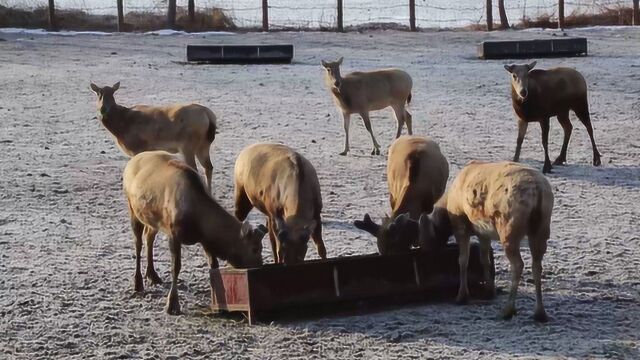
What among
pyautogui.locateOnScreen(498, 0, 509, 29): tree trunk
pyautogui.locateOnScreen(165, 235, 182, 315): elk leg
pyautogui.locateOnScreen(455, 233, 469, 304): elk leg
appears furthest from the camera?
pyautogui.locateOnScreen(498, 0, 509, 29): tree trunk

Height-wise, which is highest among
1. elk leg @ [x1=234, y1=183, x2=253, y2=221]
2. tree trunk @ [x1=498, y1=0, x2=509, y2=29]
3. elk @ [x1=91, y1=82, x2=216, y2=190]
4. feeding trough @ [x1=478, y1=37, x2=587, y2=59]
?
tree trunk @ [x1=498, y1=0, x2=509, y2=29]

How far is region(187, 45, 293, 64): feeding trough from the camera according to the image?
971 inches

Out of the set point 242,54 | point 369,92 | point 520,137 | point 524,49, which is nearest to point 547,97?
point 520,137

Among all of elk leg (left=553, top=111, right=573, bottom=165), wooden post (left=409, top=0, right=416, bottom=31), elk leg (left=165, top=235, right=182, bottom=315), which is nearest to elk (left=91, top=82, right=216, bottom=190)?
elk leg (left=165, top=235, right=182, bottom=315)

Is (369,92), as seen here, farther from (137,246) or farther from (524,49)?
(524,49)

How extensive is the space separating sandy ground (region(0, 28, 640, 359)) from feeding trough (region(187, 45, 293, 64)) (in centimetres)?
44

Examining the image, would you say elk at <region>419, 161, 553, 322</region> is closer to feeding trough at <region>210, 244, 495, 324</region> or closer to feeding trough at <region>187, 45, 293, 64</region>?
feeding trough at <region>210, 244, 495, 324</region>

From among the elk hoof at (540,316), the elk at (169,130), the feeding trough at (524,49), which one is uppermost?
the feeding trough at (524,49)

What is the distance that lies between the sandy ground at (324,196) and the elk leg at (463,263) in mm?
99

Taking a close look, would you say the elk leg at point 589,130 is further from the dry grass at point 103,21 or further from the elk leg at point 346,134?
the dry grass at point 103,21

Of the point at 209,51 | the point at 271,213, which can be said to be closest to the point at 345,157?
the point at 271,213

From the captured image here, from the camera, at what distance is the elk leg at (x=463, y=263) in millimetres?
8992

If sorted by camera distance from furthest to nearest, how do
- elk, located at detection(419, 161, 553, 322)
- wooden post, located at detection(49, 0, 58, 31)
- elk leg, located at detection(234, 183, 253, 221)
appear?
1. wooden post, located at detection(49, 0, 58, 31)
2. elk leg, located at detection(234, 183, 253, 221)
3. elk, located at detection(419, 161, 553, 322)

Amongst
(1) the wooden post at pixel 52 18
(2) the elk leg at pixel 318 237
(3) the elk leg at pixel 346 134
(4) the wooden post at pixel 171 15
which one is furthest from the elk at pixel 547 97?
(1) the wooden post at pixel 52 18
